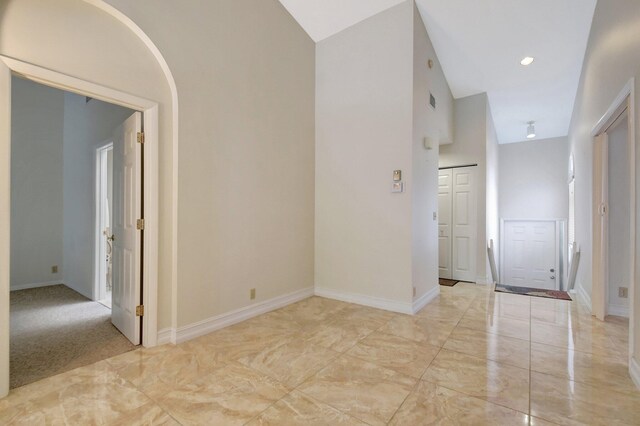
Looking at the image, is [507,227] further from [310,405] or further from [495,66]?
[310,405]

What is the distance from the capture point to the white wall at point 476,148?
518 centimetres

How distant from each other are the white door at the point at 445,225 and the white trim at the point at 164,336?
15.5 feet

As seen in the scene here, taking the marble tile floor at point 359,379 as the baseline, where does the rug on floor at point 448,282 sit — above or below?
below

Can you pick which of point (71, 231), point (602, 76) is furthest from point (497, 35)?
point (71, 231)

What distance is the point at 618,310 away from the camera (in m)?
3.37

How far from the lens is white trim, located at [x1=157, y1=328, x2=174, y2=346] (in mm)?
2606

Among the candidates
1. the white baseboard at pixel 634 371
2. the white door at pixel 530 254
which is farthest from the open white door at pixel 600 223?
the white door at pixel 530 254

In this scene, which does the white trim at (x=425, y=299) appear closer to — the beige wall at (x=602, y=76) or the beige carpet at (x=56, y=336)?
the beige wall at (x=602, y=76)

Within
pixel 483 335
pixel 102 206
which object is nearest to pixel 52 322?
pixel 102 206

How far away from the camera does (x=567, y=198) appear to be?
711 centimetres

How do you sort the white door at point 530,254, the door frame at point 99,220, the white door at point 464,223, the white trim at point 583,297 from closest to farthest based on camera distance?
1. the white trim at point 583,297
2. the door frame at point 99,220
3. the white door at point 464,223
4. the white door at point 530,254

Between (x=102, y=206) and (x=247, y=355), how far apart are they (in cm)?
327

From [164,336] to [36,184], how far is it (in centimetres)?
409

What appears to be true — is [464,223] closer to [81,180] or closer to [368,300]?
[368,300]
